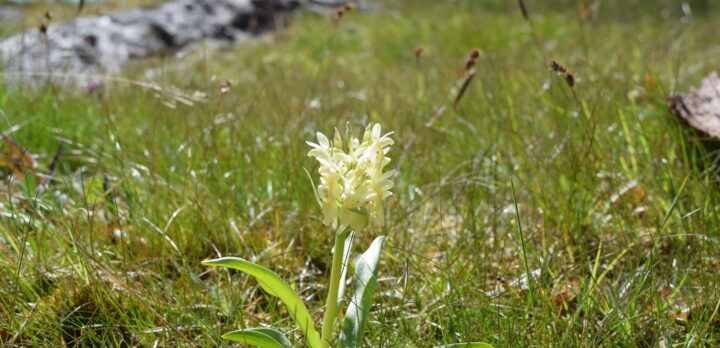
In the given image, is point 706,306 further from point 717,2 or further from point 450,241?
point 717,2

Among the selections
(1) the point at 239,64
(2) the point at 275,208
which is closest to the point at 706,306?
(2) the point at 275,208

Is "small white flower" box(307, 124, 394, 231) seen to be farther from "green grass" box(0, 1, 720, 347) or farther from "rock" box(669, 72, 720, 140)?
"rock" box(669, 72, 720, 140)

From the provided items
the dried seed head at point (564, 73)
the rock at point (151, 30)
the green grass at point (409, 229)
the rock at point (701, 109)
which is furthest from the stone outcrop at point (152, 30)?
the rock at point (701, 109)

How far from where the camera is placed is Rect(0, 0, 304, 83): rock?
5.50m

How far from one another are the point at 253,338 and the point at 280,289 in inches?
3.5

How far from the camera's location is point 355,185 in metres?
0.91

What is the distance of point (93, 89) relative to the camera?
10.1 ft

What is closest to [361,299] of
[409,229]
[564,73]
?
[409,229]

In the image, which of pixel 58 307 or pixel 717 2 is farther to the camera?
pixel 717 2

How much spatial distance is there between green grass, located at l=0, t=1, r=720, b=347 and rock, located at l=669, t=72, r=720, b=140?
0.16 ft

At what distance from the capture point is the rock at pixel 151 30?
5.50 m

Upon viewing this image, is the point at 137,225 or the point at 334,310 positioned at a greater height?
the point at 334,310

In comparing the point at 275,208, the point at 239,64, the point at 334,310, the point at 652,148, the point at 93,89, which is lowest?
the point at 239,64

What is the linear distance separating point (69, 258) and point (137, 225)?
198 millimetres
